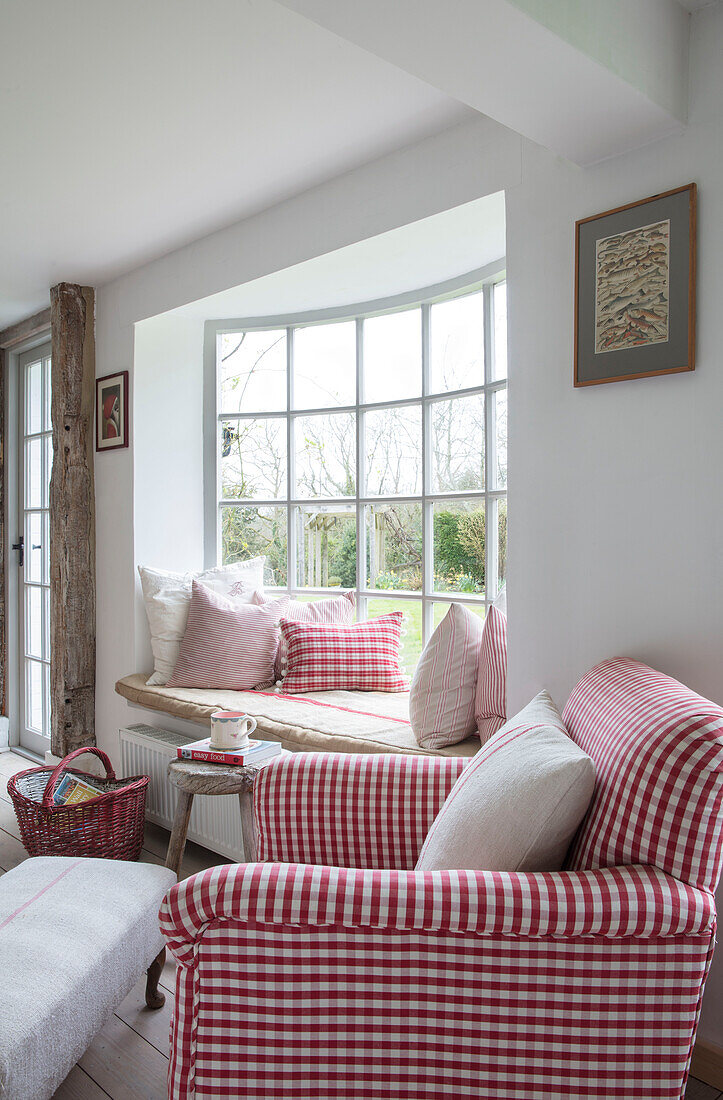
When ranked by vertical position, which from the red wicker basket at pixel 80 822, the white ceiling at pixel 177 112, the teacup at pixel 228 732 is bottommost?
the red wicker basket at pixel 80 822

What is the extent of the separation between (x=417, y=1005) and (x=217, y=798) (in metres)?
1.74

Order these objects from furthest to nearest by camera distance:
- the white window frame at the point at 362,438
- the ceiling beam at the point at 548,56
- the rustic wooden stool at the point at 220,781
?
1. the white window frame at the point at 362,438
2. the rustic wooden stool at the point at 220,781
3. the ceiling beam at the point at 548,56

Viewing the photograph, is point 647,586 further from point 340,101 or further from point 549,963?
point 340,101

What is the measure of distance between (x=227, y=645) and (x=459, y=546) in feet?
3.26

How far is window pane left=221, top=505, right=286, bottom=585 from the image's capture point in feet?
11.2

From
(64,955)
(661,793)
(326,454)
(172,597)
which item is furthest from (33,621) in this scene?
(661,793)

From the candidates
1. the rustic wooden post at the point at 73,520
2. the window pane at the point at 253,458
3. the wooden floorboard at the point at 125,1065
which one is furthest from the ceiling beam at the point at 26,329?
the wooden floorboard at the point at 125,1065

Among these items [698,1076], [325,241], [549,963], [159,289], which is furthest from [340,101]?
[698,1076]

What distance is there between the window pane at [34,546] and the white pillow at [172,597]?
119cm

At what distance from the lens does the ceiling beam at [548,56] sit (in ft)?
4.15

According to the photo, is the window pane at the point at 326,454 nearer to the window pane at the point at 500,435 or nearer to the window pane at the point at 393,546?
the window pane at the point at 393,546

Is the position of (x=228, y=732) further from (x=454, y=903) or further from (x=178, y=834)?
(x=454, y=903)

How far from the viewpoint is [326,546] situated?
3279 mm

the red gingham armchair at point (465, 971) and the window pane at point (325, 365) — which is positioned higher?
the window pane at point (325, 365)
